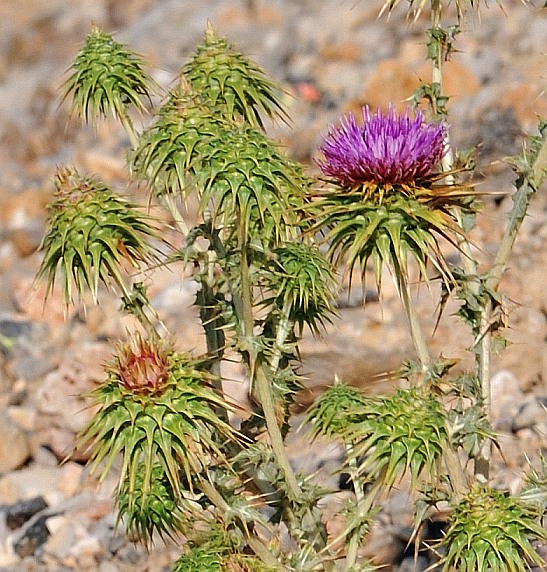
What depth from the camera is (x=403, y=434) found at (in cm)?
351

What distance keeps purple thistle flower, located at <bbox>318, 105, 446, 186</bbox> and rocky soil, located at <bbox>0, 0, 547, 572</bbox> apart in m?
0.51

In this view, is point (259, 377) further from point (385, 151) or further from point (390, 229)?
point (385, 151)

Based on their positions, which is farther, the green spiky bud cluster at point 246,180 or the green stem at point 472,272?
the green stem at point 472,272

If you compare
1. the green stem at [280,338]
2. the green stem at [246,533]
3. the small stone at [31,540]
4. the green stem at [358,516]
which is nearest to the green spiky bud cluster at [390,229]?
the green stem at [280,338]

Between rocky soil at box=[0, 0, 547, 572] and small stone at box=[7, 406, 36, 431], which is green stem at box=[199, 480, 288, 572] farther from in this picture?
small stone at box=[7, 406, 36, 431]

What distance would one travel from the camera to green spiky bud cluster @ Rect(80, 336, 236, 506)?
3.47 m

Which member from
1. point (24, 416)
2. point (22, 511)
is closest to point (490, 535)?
point (22, 511)

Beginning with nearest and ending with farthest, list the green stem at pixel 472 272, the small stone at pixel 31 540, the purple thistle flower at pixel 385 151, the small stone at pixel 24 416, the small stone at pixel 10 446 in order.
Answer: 1. the purple thistle flower at pixel 385 151
2. the green stem at pixel 472 272
3. the small stone at pixel 31 540
4. the small stone at pixel 10 446
5. the small stone at pixel 24 416

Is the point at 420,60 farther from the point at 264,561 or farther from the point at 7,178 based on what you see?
the point at 264,561

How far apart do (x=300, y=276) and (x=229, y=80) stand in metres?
0.78

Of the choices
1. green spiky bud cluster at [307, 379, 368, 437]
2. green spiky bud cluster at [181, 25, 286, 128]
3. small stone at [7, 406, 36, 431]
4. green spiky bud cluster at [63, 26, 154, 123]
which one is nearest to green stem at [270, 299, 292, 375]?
green spiky bud cluster at [307, 379, 368, 437]

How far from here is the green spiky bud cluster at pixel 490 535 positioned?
3.64 m

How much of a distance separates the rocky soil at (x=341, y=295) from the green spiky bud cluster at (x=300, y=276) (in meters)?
0.63

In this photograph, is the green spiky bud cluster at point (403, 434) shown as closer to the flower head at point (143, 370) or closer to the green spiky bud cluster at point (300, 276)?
the green spiky bud cluster at point (300, 276)
